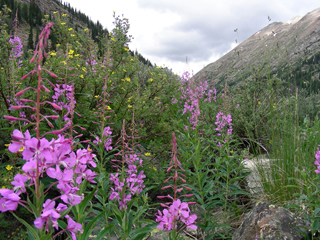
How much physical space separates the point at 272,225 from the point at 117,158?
2171 millimetres

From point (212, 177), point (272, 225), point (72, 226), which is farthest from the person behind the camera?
point (212, 177)

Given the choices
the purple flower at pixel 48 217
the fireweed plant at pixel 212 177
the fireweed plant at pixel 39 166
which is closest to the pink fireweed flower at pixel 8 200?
the fireweed plant at pixel 39 166

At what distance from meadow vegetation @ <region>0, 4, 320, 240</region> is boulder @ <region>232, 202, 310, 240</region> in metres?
0.13

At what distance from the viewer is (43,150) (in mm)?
802

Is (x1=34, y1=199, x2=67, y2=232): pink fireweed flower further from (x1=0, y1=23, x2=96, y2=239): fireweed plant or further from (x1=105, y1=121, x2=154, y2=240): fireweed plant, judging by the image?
(x1=105, y1=121, x2=154, y2=240): fireweed plant

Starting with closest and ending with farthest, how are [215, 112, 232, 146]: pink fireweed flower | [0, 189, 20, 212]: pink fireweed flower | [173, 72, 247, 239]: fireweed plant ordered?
[0, 189, 20, 212]: pink fireweed flower
[173, 72, 247, 239]: fireweed plant
[215, 112, 232, 146]: pink fireweed flower

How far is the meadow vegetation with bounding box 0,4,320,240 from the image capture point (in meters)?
0.86

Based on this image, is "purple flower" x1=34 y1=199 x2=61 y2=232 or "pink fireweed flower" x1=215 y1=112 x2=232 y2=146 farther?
"pink fireweed flower" x1=215 y1=112 x2=232 y2=146

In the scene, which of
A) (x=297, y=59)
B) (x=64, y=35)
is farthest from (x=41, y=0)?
(x=297, y=59)

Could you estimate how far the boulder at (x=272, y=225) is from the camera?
2.04 metres

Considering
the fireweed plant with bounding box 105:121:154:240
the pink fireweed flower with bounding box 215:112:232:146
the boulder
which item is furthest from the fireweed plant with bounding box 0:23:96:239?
the pink fireweed flower with bounding box 215:112:232:146

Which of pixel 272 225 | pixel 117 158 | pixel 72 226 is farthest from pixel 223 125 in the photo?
pixel 72 226

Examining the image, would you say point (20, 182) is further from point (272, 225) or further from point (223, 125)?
point (223, 125)

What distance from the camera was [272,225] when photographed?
2.11 metres
